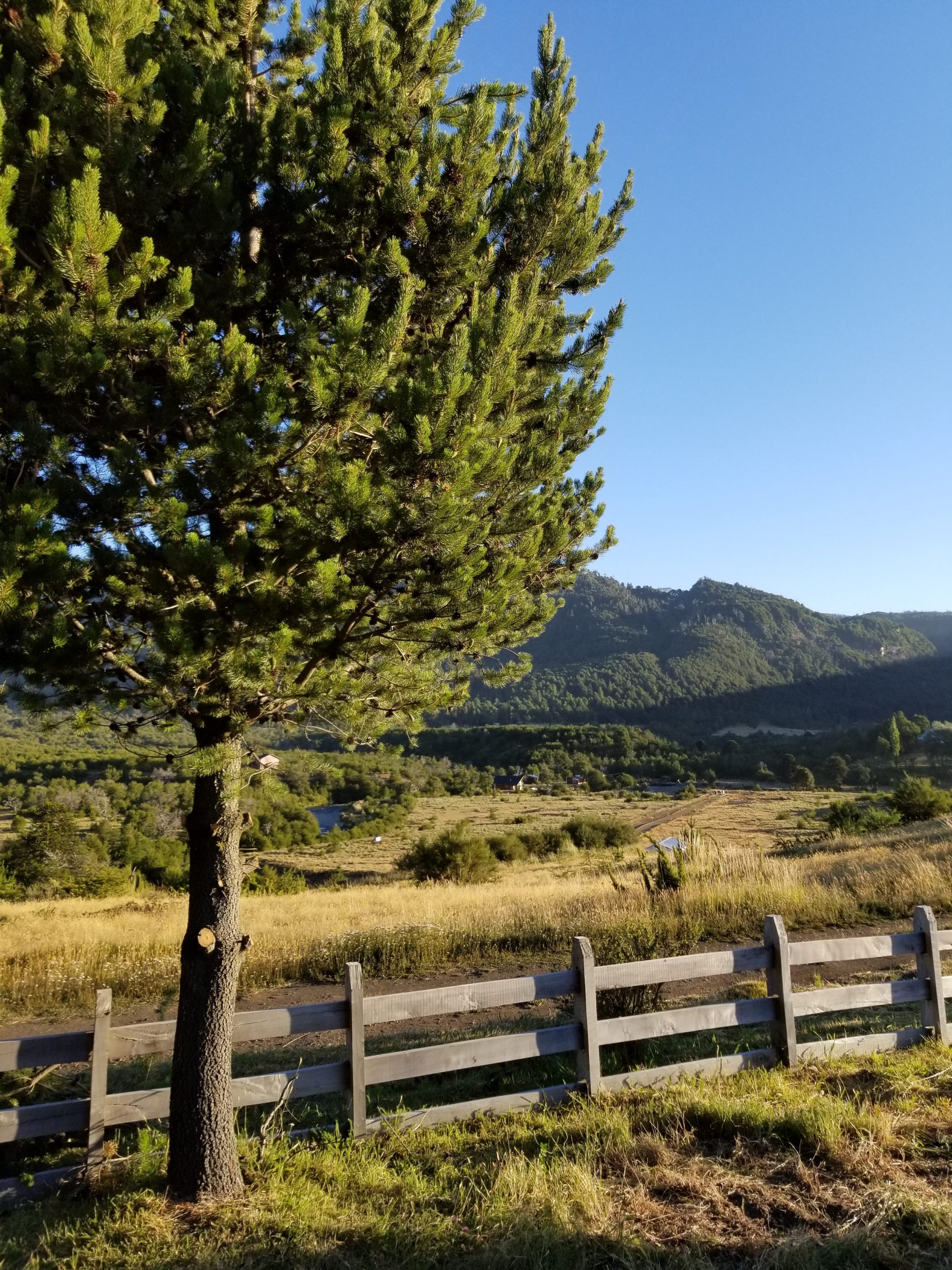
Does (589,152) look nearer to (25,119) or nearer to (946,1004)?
(25,119)

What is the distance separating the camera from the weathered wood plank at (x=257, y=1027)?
4.87 metres

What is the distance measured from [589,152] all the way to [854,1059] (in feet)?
24.8

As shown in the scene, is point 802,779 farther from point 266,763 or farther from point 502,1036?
point 266,763

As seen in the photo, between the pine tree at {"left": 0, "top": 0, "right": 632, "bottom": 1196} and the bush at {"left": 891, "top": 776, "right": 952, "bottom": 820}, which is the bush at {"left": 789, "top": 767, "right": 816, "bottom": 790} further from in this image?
the pine tree at {"left": 0, "top": 0, "right": 632, "bottom": 1196}

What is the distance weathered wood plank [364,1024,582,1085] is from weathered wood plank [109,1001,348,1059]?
1.35 ft

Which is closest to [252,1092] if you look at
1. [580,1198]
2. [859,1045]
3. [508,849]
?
[580,1198]

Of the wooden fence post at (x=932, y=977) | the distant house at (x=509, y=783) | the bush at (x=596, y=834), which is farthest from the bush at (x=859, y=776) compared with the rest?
the wooden fence post at (x=932, y=977)

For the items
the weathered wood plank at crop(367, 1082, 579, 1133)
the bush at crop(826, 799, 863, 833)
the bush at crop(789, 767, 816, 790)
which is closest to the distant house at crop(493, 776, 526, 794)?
the bush at crop(789, 767, 816, 790)

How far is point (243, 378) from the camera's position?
12.2ft

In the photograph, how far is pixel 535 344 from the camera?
15.3 ft

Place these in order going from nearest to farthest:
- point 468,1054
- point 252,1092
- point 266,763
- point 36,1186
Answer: point 36,1186, point 266,763, point 252,1092, point 468,1054

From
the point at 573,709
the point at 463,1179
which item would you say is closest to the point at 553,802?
the point at 463,1179

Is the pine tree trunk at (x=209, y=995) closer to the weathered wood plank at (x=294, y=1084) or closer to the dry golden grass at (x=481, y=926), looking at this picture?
the weathered wood plank at (x=294, y=1084)

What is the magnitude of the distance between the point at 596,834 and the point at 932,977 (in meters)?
36.7
